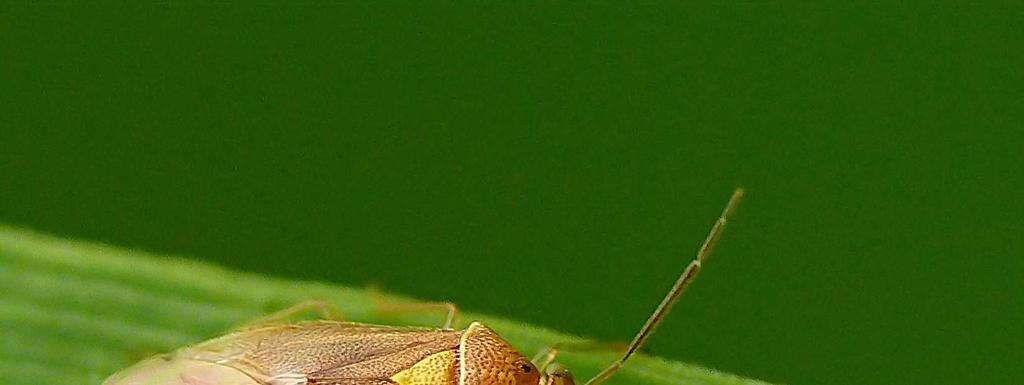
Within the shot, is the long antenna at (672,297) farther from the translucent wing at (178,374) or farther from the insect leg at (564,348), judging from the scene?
the translucent wing at (178,374)

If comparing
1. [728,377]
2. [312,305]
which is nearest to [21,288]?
[312,305]

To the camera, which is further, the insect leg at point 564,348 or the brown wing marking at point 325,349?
the insect leg at point 564,348

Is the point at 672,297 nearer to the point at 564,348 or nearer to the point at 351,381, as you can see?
the point at 564,348

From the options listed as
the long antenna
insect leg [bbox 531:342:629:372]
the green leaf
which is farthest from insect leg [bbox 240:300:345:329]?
the long antenna

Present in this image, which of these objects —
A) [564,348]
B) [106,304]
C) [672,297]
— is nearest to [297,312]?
[106,304]

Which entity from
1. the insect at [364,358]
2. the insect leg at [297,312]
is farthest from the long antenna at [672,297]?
the insect leg at [297,312]

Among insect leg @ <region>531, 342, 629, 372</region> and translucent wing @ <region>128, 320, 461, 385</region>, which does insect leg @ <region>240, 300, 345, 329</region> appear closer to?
translucent wing @ <region>128, 320, 461, 385</region>
